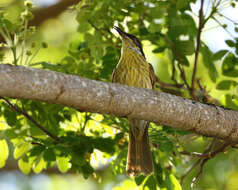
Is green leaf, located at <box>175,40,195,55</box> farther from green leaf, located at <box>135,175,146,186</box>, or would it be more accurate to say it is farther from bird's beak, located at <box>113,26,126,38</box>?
green leaf, located at <box>135,175,146,186</box>

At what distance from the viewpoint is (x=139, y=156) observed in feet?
14.1

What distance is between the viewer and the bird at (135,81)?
412cm

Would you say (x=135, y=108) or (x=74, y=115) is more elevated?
(x=135, y=108)

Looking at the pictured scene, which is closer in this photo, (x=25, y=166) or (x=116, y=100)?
(x=116, y=100)

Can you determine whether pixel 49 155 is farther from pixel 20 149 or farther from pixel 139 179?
pixel 139 179

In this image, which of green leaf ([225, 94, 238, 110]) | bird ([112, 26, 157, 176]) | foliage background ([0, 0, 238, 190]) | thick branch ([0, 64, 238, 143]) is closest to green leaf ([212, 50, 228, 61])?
foliage background ([0, 0, 238, 190])

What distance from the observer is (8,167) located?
758 cm

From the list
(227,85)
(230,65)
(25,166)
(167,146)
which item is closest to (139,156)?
(167,146)

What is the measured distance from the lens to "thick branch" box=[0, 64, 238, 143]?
2678 millimetres

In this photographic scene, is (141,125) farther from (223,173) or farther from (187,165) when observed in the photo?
(223,173)

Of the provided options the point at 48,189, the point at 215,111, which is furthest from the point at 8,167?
the point at 215,111

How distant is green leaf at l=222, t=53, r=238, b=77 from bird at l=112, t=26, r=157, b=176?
76 cm

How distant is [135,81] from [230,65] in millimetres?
1006

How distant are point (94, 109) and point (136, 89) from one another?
1.23 ft
